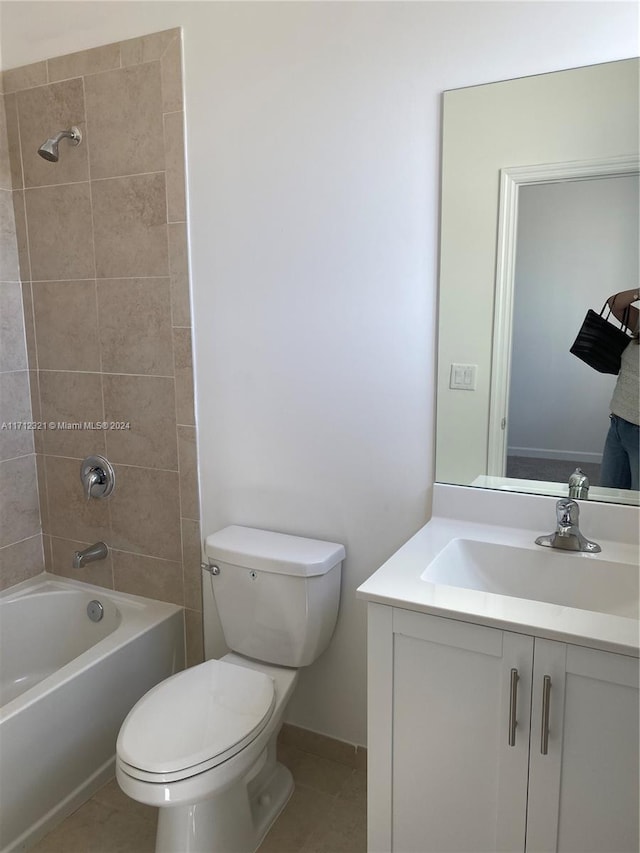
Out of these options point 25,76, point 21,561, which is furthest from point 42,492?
point 25,76

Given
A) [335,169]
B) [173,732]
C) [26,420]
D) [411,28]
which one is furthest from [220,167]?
[173,732]

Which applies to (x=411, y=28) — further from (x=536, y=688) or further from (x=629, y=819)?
(x=629, y=819)

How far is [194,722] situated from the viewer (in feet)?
5.40

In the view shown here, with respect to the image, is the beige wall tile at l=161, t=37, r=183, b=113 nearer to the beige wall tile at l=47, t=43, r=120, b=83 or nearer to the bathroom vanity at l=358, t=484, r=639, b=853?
the beige wall tile at l=47, t=43, r=120, b=83

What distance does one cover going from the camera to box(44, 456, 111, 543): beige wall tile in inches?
96.0

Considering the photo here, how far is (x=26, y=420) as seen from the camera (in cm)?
250

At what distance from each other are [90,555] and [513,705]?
1636mm

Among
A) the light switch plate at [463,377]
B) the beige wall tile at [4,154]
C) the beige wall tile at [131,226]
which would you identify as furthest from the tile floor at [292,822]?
the beige wall tile at [4,154]

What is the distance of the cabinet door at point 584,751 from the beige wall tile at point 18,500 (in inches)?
78.4

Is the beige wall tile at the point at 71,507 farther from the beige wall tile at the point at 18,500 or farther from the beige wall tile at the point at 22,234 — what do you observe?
the beige wall tile at the point at 22,234

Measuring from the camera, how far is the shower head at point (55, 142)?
6.64ft

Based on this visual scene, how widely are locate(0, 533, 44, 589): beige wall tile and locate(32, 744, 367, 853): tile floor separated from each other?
2.81ft

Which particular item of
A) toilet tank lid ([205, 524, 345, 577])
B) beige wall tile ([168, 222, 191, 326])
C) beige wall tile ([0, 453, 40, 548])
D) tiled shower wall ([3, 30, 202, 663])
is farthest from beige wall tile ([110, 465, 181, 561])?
beige wall tile ([168, 222, 191, 326])

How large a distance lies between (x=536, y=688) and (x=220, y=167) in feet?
5.42
